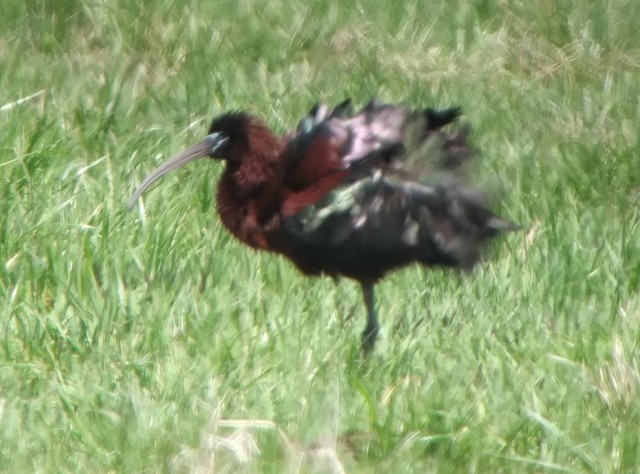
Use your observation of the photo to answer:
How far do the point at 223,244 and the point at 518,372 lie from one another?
5.16 feet

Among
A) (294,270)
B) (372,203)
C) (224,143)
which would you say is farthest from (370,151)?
(294,270)

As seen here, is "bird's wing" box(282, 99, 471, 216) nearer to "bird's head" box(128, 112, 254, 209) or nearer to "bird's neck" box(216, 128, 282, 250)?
"bird's neck" box(216, 128, 282, 250)

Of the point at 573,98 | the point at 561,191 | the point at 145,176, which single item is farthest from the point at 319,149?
the point at 573,98

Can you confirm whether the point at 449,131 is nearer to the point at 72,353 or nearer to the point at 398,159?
the point at 398,159

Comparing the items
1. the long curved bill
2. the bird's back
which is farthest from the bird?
the long curved bill

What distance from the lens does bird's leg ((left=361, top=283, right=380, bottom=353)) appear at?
5066 mm

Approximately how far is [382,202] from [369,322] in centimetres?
42

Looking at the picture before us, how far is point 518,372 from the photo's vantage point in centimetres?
492

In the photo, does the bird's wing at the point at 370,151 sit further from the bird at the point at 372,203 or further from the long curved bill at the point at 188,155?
the long curved bill at the point at 188,155

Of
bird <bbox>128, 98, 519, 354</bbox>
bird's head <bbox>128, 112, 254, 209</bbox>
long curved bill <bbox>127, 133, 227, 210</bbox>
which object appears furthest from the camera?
long curved bill <bbox>127, 133, 227, 210</bbox>

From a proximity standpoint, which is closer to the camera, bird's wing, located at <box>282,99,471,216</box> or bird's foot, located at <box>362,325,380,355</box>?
bird's foot, located at <box>362,325,380,355</box>

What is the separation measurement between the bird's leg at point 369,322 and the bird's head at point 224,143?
70cm

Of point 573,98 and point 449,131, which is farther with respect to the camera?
point 573,98

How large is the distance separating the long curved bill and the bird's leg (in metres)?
0.81
